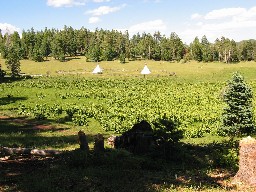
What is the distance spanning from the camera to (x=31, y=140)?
25.9m

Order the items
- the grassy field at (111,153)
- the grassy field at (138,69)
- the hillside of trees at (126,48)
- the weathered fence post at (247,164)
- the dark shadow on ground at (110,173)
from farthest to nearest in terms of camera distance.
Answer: the hillside of trees at (126,48) → the grassy field at (138,69) → the weathered fence post at (247,164) → the grassy field at (111,153) → the dark shadow on ground at (110,173)

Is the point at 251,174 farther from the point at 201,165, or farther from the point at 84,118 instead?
the point at 84,118

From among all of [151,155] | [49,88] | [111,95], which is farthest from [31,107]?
[151,155]

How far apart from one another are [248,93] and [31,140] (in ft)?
62.9

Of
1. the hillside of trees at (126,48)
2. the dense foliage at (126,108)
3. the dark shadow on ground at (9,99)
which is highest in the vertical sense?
the hillside of trees at (126,48)

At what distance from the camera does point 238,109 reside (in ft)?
103

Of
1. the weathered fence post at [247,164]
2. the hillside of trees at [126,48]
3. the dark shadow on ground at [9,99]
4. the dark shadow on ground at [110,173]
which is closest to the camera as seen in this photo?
the dark shadow on ground at [110,173]

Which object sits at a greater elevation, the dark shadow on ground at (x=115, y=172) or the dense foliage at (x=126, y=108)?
the dark shadow on ground at (x=115, y=172)

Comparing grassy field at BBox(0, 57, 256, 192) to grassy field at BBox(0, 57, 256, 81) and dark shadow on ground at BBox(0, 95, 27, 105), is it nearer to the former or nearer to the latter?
dark shadow on ground at BBox(0, 95, 27, 105)

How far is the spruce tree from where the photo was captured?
3106 cm

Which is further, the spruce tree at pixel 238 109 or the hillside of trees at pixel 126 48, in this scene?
the hillside of trees at pixel 126 48

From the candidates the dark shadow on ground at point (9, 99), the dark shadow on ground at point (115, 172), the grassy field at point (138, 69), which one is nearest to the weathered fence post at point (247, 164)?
the dark shadow on ground at point (115, 172)

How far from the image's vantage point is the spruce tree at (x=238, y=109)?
102 feet

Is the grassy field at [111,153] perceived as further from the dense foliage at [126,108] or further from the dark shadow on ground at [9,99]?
the dense foliage at [126,108]
